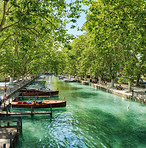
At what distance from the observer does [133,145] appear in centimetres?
1152

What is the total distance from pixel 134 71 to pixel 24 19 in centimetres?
2245

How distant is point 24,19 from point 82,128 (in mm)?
11290

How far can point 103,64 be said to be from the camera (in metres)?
45.2

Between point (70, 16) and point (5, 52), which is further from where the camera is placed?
point (5, 52)

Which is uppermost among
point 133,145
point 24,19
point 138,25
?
point 138,25

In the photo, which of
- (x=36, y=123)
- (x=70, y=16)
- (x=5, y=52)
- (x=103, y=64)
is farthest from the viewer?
(x=103, y=64)

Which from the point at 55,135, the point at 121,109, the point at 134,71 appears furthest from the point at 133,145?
the point at 134,71

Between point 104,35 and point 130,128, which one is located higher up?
point 104,35

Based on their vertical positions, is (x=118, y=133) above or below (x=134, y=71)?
below

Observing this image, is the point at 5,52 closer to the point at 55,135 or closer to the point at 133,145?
the point at 55,135

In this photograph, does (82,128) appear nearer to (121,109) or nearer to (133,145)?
(133,145)

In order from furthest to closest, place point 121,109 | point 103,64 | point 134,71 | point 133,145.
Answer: point 103,64 → point 134,71 → point 121,109 → point 133,145

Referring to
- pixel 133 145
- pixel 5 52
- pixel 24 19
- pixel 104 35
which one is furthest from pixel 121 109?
pixel 5 52

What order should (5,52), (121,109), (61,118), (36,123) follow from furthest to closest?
(5,52) → (121,109) → (61,118) → (36,123)
